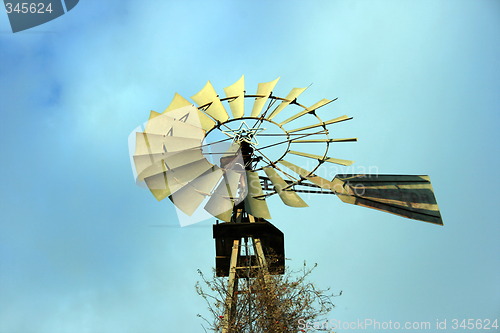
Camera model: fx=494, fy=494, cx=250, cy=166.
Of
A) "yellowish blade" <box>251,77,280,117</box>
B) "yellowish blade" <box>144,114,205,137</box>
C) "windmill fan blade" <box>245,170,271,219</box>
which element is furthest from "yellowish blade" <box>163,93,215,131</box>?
"windmill fan blade" <box>245,170,271,219</box>

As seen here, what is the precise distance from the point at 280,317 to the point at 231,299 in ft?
2.94

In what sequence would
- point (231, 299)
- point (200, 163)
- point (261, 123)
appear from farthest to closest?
point (261, 123) < point (200, 163) < point (231, 299)

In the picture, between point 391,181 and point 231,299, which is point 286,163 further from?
point 231,299

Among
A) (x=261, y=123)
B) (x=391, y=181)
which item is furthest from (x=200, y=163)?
(x=391, y=181)

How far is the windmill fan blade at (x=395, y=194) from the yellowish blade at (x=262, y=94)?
1946 millimetres

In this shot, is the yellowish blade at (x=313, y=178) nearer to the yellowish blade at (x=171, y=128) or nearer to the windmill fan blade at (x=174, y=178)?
the windmill fan blade at (x=174, y=178)

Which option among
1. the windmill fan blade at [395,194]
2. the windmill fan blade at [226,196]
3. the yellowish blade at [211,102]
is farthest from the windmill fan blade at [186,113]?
the windmill fan blade at [395,194]

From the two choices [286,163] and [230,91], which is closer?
[286,163]

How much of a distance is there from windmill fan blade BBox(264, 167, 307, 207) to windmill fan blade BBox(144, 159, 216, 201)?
99 centimetres

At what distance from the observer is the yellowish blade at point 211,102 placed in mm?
8844

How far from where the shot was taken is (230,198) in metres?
7.68

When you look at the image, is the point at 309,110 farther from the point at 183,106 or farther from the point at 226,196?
the point at 226,196

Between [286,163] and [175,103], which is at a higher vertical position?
[175,103]

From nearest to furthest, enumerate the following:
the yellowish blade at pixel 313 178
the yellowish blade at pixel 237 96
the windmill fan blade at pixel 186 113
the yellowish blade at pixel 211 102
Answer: the yellowish blade at pixel 313 178
the windmill fan blade at pixel 186 113
the yellowish blade at pixel 211 102
the yellowish blade at pixel 237 96
